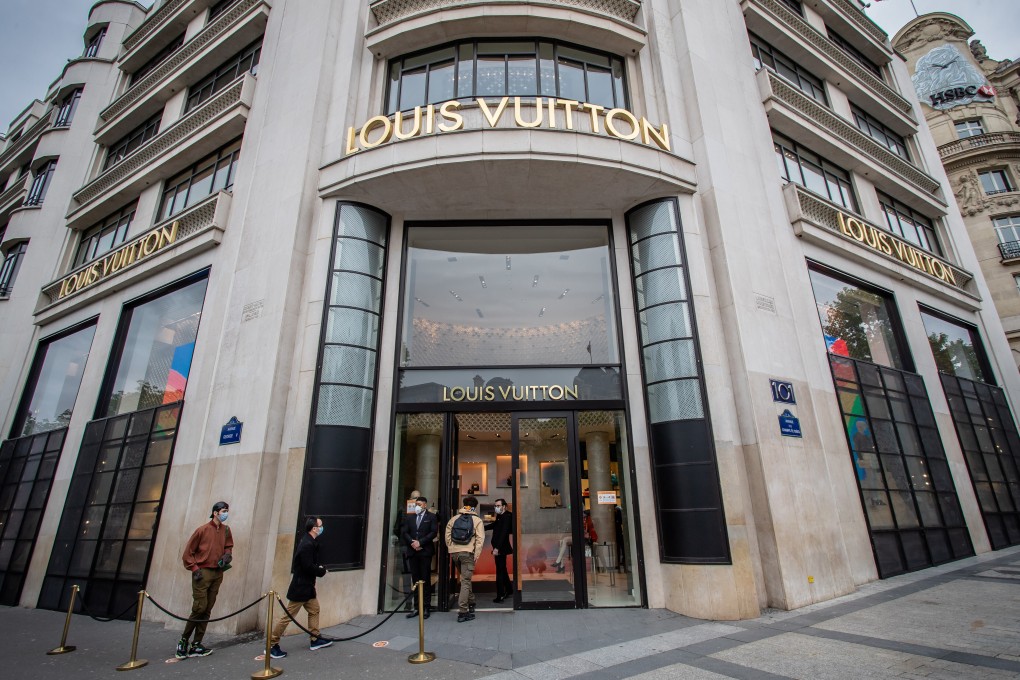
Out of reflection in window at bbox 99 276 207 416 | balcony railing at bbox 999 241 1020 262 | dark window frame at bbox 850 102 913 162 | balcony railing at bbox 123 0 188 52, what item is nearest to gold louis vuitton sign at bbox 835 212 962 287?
dark window frame at bbox 850 102 913 162

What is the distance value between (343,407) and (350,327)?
1.68 meters

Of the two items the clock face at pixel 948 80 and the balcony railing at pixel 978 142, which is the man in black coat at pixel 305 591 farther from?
the clock face at pixel 948 80

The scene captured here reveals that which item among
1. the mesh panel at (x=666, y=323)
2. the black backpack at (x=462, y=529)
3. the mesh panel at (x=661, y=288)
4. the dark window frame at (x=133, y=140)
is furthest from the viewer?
the dark window frame at (x=133, y=140)

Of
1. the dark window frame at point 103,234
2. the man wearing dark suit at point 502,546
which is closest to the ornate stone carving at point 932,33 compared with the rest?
the man wearing dark suit at point 502,546

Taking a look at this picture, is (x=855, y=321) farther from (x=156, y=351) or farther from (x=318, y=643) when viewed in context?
(x=156, y=351)

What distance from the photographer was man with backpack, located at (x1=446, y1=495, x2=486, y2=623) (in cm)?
848

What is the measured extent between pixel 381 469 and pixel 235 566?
2.88 m

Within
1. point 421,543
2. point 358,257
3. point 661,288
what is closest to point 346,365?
point 358,257

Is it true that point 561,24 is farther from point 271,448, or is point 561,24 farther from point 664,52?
point 271,448

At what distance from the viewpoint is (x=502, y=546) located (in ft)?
31.2

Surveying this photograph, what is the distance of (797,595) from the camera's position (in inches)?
336

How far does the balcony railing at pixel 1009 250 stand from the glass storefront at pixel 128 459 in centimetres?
3578

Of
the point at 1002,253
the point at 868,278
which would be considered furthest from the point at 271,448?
the point at 1002,253

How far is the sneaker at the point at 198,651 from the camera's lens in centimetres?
711
